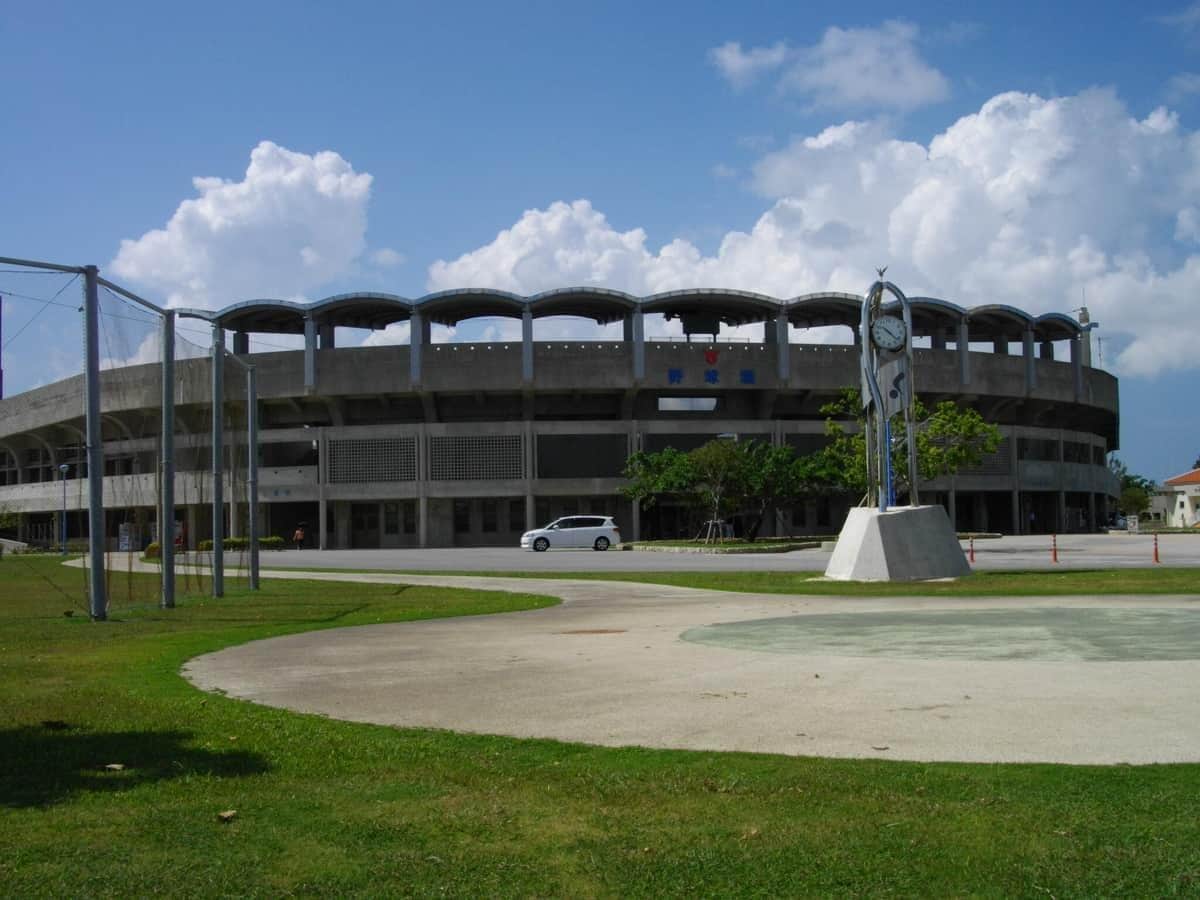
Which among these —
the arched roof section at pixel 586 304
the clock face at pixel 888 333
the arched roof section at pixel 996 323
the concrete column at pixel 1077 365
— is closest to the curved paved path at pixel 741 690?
the clock face at pixel 888 333

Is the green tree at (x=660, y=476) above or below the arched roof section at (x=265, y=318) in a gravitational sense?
below

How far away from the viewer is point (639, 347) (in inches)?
2783

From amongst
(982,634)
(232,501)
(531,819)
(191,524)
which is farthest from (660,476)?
(531,819)

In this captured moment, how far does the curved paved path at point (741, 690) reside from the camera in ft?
24.5

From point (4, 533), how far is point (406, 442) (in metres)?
42.6

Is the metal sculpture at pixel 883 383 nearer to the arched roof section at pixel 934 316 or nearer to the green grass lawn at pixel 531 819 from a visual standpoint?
the green grass lawn at pixel 531 819

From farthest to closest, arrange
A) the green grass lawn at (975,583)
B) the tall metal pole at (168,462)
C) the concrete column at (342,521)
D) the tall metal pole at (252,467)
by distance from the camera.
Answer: the concrete column at (342,521)
the tall metal pole at (252,467)
the green grass lawn at (975,583)
the tall metal pole at (168,462)

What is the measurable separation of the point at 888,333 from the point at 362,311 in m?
51.4

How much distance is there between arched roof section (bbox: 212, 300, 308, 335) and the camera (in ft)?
235

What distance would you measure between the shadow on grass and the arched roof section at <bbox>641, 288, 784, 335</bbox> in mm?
63547

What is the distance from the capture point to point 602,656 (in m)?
12.4

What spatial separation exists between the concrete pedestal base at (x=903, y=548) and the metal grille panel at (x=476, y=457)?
47.0 m

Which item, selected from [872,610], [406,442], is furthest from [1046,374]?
[872,610]

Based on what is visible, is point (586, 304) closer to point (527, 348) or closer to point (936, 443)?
point (527, 348)
